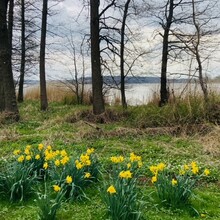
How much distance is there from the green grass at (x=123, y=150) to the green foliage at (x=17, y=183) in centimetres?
11

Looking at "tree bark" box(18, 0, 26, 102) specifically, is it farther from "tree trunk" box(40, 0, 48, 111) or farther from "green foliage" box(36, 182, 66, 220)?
"green foliage" box(36, 182, 66, 220)

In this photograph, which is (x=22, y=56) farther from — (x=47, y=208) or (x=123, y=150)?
(x=47, y=208)

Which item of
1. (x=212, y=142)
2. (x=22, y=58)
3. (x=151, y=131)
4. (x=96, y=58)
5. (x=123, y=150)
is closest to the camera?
(x=123, y=150)

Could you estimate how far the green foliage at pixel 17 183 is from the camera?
161 inches

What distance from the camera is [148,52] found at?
1412 cm

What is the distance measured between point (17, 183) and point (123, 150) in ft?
9.77

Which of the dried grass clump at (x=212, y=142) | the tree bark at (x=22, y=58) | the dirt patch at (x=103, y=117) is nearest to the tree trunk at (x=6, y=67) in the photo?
the dirt patch at (x=103, y=117)

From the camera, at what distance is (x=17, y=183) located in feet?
13.3

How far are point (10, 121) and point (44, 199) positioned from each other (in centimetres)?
758

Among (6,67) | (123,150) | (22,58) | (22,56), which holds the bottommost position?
(123,150)

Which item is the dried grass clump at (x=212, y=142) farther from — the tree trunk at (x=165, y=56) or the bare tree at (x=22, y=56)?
the bare tree at (x=22, y=56)

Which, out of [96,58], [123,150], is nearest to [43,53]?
[96,58]

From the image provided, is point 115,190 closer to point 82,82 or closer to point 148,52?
point 148,52

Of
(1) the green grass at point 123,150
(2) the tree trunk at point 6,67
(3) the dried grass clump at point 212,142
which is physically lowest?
(1) the green grass at point 123,150
